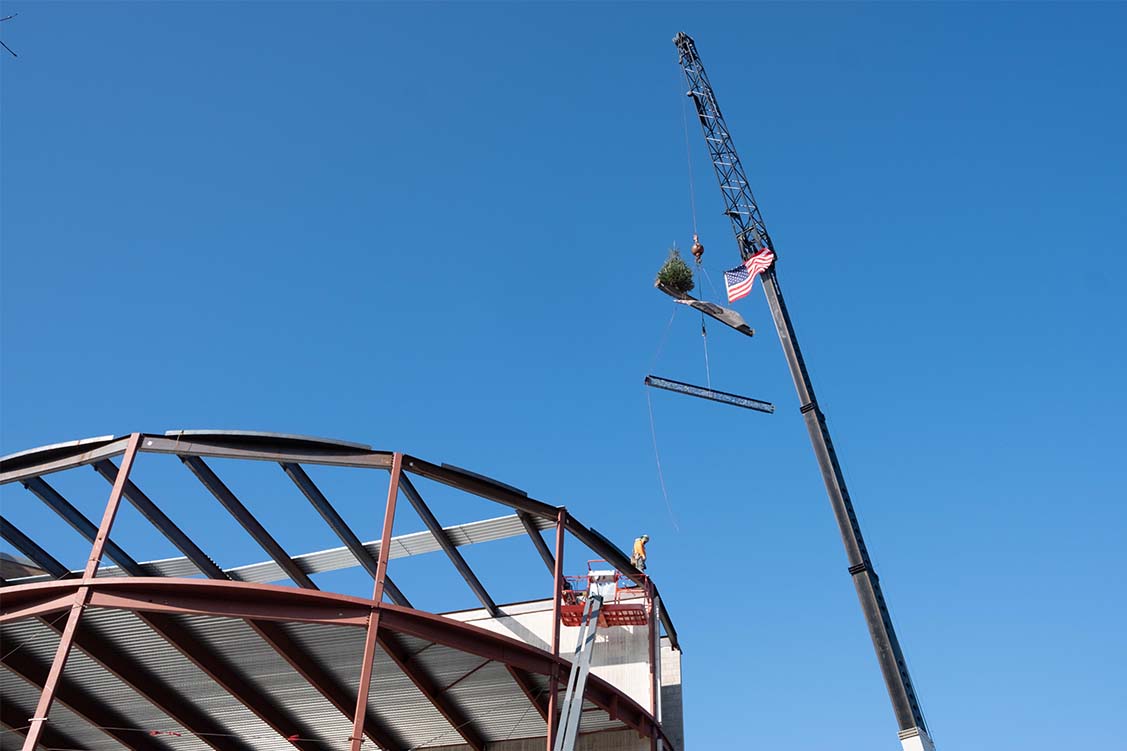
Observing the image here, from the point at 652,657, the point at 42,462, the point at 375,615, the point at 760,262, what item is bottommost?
the point at 375,615

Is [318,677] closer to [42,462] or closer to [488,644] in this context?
[488,644]

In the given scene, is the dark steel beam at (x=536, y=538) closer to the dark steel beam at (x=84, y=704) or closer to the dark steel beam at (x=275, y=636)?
the dark steel beam at (x=275, y=636)

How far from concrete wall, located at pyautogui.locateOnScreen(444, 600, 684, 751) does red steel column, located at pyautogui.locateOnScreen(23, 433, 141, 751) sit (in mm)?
13681

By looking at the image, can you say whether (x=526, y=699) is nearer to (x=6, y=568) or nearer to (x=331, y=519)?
(x=331, y=519)

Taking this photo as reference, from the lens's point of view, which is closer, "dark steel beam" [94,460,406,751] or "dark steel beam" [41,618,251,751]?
"dark steel beam" [94,460,406,751]

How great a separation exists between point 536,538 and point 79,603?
11.9 meters

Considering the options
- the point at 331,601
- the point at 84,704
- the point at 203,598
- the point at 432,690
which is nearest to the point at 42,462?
the point at 203,598

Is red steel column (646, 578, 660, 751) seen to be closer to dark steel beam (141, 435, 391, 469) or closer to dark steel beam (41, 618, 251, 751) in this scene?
dark steel beam (141, 435, 391, 469)

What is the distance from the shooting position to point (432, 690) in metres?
24.7

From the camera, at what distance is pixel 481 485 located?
915 inches

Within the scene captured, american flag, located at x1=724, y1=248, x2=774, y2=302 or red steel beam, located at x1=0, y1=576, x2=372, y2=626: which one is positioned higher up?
american flag, located at x1=724, y1=248, x2=774, y2=302

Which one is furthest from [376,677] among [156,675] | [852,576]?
[852,576]

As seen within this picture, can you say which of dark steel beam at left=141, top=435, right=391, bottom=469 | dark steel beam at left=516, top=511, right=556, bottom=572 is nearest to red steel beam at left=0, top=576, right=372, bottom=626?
dark steel beam at left=141, top=435, right=391, bottom=469

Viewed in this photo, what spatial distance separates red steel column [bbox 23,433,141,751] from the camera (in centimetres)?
1673
